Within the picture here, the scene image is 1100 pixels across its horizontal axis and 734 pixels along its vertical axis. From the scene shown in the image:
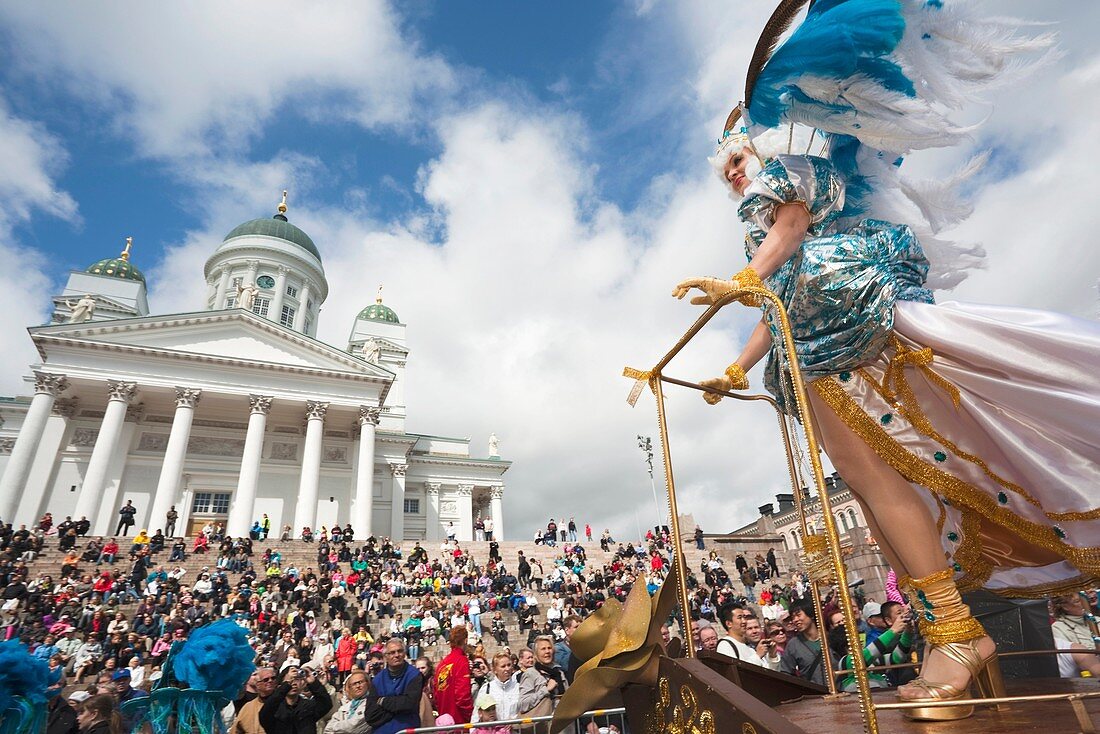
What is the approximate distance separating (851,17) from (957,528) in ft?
7.39

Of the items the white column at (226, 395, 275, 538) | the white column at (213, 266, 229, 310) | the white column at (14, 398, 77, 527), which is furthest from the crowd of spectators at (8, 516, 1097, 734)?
the white column at (213, 266, 229, 310)

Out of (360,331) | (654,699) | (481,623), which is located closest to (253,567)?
(481,623)

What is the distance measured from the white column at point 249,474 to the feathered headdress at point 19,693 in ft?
83.8

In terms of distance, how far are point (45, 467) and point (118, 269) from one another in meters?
25.6

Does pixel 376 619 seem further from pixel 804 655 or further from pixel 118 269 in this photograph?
pixel 118 269

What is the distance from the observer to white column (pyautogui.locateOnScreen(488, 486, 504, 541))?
39875mm

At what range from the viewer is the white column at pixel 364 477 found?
29.0m

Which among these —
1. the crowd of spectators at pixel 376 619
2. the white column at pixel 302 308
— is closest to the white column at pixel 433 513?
the crowd of spectators at pixel 376 619

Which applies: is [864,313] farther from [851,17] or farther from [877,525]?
[851,17]

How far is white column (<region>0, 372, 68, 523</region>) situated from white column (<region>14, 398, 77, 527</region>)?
566mm

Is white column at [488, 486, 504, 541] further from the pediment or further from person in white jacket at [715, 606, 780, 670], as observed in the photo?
person in white jacket at [715, 606, 780, 670]

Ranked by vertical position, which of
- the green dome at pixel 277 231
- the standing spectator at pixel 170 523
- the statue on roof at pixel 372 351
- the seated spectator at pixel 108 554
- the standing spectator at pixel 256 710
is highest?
the green dome at pixel 277 231

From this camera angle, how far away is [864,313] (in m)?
2.33

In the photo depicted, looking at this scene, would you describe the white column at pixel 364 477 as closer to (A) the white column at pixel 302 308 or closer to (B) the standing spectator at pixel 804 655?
(A) the white column at pixel 302 308
